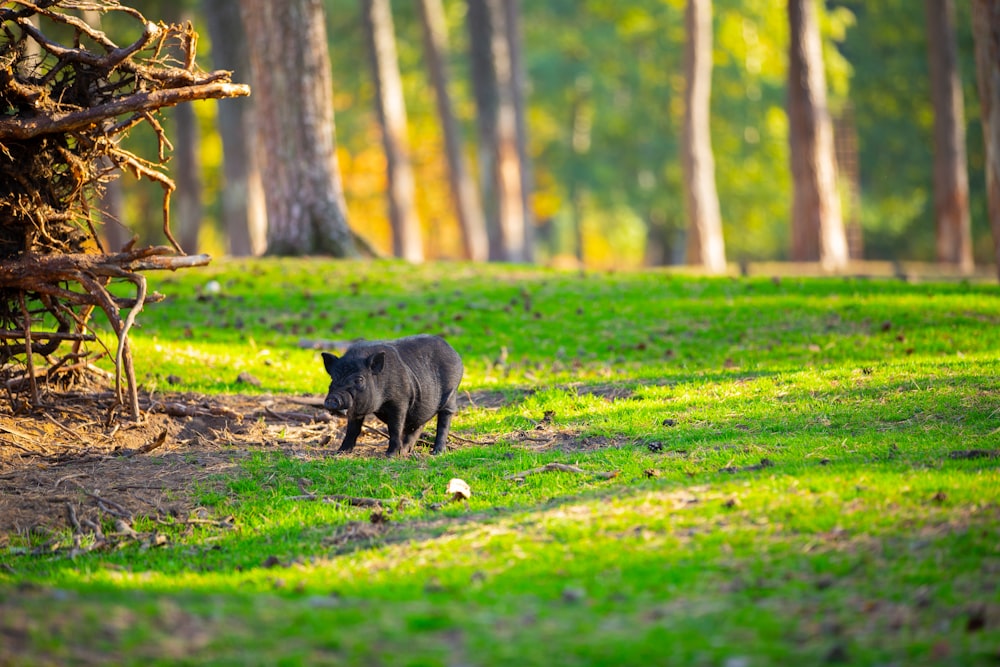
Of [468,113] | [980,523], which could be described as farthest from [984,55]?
[468,113]

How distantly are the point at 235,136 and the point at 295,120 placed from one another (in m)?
8.08

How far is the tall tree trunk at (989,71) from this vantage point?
1599cm

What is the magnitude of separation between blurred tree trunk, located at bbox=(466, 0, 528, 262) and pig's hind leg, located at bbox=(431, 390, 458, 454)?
23.3 m

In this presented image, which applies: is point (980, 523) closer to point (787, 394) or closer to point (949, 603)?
point (949, 603)

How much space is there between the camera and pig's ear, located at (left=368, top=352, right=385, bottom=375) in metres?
9.45

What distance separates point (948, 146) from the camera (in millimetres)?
30656

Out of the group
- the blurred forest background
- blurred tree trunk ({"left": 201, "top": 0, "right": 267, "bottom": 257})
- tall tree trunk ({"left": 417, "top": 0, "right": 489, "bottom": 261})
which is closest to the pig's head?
blurred tree trunk ({"left": 201, "top": 0, "right": 267, "bottom": 257})

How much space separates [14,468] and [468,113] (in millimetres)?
43112

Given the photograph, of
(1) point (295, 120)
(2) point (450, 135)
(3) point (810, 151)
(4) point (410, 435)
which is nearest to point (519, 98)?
(2) point (450, 135)

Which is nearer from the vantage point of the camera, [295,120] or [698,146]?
[295,120]

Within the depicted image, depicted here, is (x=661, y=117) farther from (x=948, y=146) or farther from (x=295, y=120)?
(x=295, y=120)

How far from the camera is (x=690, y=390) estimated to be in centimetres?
1180

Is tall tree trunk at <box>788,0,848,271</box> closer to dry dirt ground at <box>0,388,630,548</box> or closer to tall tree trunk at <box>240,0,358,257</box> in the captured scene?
tall tree trunk at <box>240,0,358,257</box>

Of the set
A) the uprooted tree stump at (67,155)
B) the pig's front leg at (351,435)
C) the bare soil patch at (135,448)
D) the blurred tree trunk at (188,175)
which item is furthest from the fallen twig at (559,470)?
the blurred tree trunk at (188,175)
